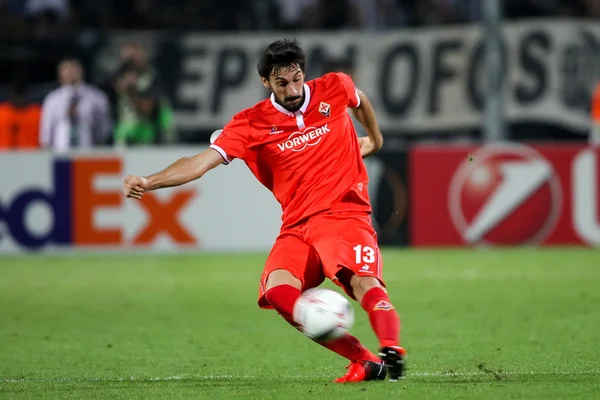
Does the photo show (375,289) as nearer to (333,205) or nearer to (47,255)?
(333,205)

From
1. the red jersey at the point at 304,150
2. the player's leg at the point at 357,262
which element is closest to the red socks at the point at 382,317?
the player's leg at the point at 357,262

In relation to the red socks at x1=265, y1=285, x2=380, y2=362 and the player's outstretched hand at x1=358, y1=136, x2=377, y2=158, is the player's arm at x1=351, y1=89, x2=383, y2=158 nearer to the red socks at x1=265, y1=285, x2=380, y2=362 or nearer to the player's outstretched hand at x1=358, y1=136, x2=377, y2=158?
the player's outstretched hand at x1=358, y1=136, x2=377, y2=158

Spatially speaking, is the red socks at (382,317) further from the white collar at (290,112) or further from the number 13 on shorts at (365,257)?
the white collar at (290,112)

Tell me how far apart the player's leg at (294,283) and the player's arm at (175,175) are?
0.59m

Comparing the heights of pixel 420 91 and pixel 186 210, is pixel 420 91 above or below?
above

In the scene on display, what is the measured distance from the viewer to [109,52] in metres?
18.2

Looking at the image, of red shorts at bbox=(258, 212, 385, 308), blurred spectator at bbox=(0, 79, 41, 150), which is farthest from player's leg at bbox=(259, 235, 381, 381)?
blurred spectator at bbox=(0, 79, 41, 150)

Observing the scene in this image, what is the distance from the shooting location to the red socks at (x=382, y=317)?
5895 millimetres

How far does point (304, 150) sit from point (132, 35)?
479 inches

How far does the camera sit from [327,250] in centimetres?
636

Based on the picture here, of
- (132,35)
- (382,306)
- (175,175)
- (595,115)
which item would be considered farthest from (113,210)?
(382,306)

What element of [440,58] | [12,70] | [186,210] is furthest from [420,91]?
[12,70]

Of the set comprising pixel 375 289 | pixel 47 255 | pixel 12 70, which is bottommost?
pixel 47 255

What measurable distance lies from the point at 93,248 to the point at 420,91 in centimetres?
560
